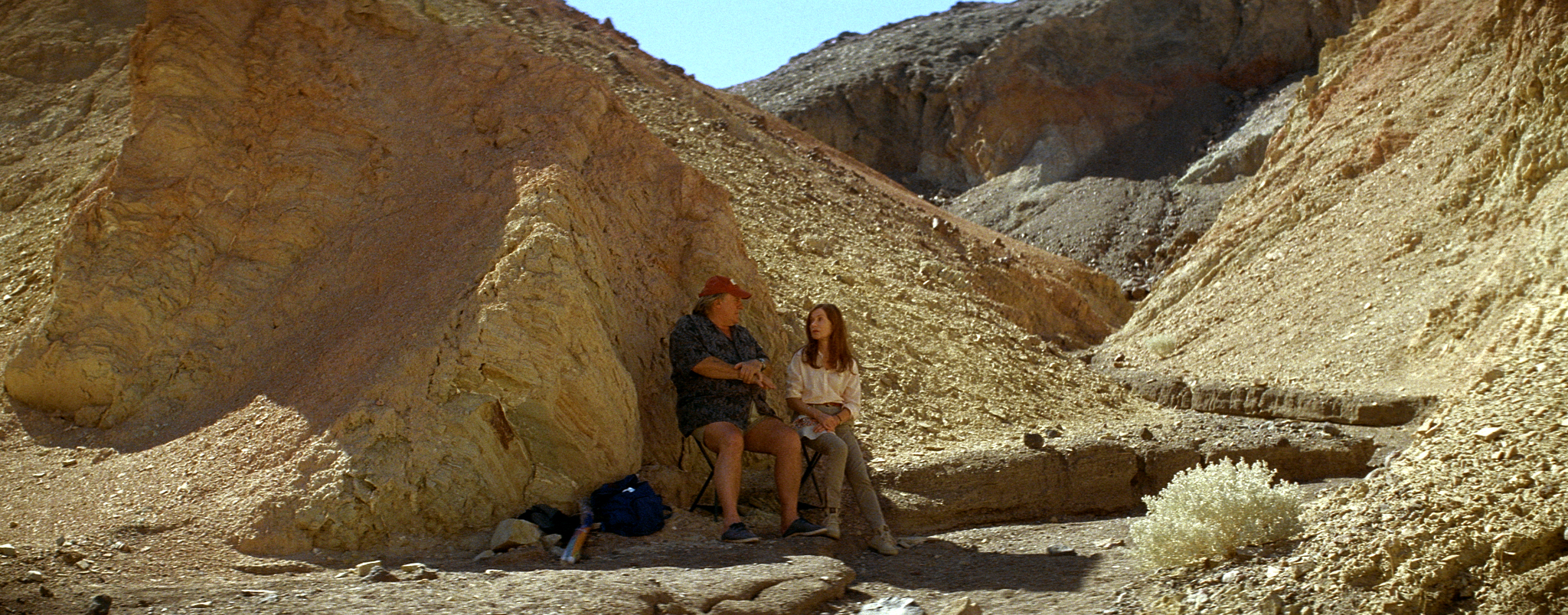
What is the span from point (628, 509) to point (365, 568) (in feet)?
4.31

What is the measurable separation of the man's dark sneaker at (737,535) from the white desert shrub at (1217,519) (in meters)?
1.74

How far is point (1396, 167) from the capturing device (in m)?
13.4

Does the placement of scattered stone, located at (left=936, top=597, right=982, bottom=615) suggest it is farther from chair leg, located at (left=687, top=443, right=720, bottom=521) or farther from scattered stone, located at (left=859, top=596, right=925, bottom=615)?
chair leg, located at (left=687, top=443, right=720, bottom=521)

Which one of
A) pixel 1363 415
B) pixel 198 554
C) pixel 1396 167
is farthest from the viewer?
pixel 1396 167

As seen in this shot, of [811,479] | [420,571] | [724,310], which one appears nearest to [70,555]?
[420,571]

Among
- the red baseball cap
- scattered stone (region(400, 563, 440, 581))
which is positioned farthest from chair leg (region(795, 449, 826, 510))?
scattered stone (region(400, 563, 440, 581))

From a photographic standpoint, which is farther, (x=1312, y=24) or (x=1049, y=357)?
(x=1312, y=24)

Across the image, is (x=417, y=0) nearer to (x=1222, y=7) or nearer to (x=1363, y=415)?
(x=1363, y=415)

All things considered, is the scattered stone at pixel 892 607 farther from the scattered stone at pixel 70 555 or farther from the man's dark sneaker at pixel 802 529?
the scattered stone at pixel 70 555

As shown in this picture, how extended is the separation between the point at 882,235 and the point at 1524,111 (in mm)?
6906

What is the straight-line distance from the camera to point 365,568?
4.66 meters

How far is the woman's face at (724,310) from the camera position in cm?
607

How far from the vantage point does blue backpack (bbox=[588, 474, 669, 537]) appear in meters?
5.57

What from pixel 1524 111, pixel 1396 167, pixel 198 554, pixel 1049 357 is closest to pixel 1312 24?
pixel 1396 167
